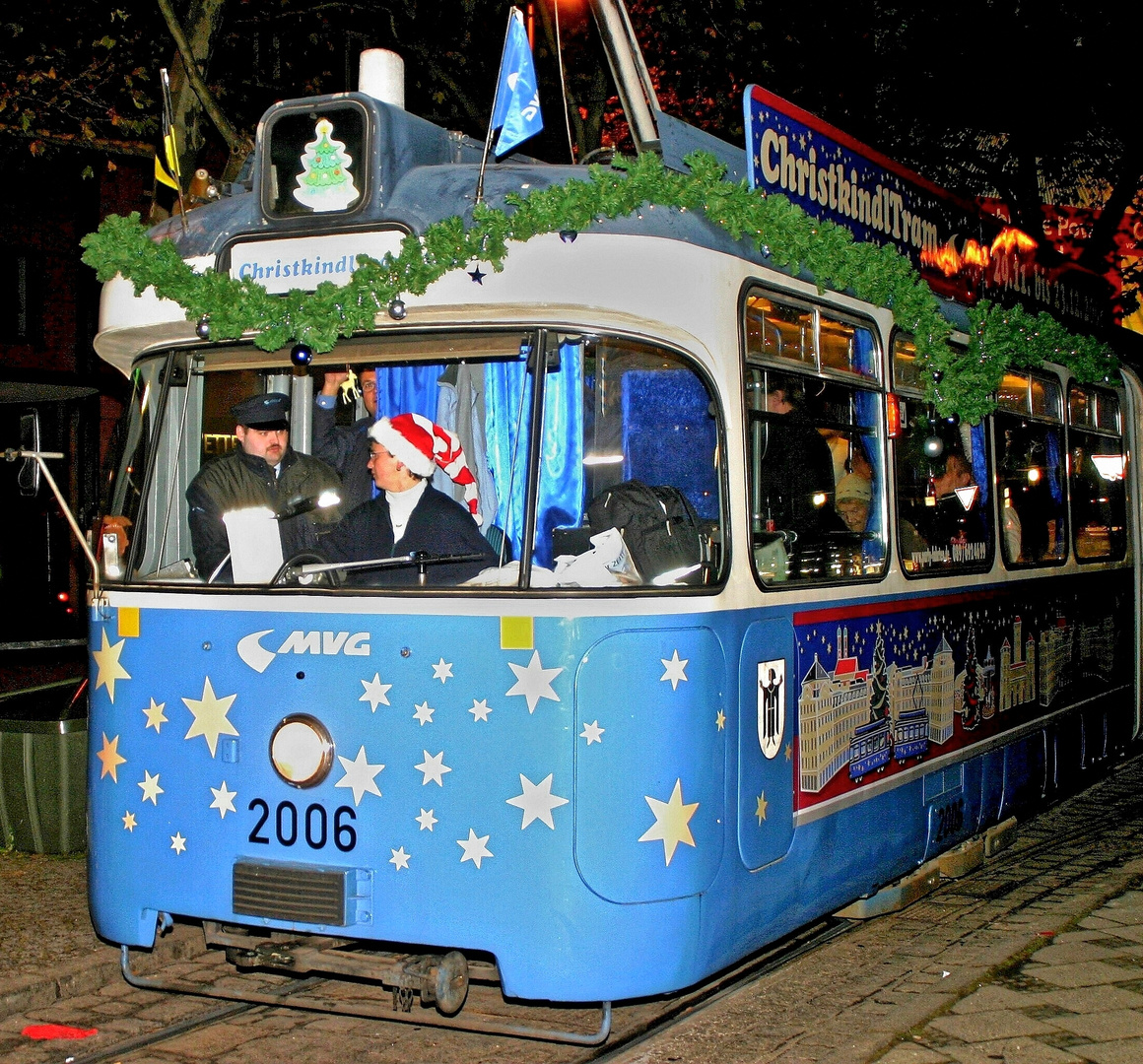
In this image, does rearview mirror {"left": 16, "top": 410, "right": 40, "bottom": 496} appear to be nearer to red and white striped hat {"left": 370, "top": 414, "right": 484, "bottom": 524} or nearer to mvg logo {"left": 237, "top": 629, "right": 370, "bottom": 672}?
mvg logo {"left": 237, "top": 629, "right": 370, "bottom": 672}

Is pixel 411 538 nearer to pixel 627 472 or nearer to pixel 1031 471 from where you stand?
pixel 627 472

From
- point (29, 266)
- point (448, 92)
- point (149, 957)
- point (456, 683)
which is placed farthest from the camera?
point (29, 266)

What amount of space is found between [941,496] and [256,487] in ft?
10.8

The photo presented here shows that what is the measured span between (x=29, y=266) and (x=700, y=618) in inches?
554

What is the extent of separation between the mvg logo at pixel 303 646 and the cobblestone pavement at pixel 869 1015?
138cm

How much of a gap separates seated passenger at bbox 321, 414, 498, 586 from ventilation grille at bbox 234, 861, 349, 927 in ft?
3.59

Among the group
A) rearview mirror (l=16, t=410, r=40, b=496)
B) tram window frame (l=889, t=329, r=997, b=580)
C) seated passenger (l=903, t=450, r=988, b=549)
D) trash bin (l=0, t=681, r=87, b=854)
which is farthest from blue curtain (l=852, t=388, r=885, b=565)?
trash bin (l=0, t=681, r=87, b=854)

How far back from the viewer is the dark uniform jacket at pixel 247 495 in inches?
205

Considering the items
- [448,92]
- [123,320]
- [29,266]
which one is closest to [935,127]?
[448,92]

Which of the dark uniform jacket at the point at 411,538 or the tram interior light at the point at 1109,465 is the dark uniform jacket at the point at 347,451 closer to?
the dark uniform jacket at the point at 411,538

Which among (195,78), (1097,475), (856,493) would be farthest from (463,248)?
(1097,475)

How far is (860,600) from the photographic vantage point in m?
5.83

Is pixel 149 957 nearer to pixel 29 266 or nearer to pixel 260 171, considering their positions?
pixel 260 171

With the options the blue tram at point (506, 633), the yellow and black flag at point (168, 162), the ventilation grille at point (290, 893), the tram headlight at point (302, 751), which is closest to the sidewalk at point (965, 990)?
the blue tram at point (506, 633)
